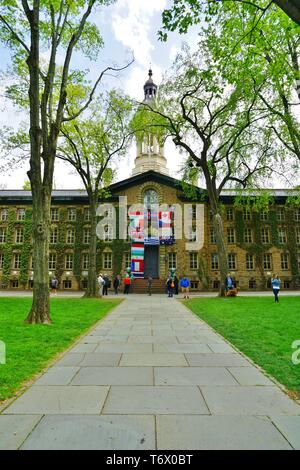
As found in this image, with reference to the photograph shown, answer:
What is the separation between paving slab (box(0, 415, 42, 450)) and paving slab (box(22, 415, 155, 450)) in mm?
81

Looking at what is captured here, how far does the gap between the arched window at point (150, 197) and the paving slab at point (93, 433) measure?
107 feet

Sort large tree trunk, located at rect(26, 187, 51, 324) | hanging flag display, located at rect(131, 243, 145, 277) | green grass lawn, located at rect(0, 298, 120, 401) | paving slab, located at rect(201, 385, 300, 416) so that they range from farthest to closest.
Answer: hanging flag display, located at rect(131, 243, 145, 277) → large tree trunk, located at rect(26, 187, 51, 324) → green grass lawn, located at rect(0, 298, 120, 401) → paving slab, located at rect(201, 385, 300, 416)

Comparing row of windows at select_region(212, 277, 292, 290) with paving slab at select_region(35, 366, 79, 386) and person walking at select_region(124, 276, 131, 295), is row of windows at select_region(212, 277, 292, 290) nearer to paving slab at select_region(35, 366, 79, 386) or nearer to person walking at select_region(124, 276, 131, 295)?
person walking at select_region(124, 276, 131, 295)

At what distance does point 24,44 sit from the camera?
1127cm

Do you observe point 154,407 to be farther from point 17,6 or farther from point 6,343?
point 17,6

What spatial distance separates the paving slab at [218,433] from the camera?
2838 mm

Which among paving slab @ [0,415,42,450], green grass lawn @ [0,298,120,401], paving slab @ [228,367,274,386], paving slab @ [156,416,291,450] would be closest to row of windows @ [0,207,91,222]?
green grass lawn @ [0,298,120,401]

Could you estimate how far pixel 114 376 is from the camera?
198 inches

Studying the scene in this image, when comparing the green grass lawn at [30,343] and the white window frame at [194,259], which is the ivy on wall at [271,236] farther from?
the green grass lawn at [30,343]

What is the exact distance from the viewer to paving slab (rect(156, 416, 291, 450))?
9.31ft

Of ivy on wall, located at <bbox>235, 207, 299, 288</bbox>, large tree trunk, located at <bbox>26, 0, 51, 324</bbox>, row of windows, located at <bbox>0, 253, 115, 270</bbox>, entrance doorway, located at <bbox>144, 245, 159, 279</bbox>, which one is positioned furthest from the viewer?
ivy on wall, located at <bbox>235, 207, 299, 288</bbox>

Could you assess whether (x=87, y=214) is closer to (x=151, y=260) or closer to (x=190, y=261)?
(x=151, y=260)
